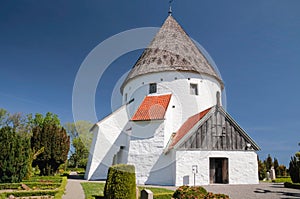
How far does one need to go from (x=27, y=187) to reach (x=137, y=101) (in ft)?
34.4

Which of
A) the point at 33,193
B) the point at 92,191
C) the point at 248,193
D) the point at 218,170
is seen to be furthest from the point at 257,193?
the point at 33,193

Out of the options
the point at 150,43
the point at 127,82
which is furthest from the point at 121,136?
the point at 150,43

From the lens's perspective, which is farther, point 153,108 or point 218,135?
point 153,108

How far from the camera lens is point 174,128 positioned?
18.0 m

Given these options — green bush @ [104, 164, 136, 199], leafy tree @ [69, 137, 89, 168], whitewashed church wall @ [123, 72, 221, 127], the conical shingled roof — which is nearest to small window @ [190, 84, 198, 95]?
whitewashed church wall @ [123, 72, 221, 127]

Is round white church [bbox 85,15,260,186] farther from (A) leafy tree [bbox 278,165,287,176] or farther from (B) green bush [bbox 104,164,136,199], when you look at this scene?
(A) leafy tree [bbox 278,165,287,176]

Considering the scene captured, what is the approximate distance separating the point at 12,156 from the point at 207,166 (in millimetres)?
12009

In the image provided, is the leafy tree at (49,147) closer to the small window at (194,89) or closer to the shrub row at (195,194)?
the small window at (194,89)

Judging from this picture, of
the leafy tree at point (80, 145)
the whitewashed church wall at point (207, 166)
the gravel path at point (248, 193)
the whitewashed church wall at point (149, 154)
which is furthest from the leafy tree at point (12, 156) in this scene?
the leafy tree at point (80, 145)

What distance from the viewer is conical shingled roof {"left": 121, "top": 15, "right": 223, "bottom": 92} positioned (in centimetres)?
1934

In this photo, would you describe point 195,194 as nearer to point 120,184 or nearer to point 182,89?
point 120,184

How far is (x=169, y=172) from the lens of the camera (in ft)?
49.5

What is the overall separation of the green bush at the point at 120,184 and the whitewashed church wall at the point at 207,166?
6242mm

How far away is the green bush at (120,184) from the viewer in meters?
8.49
